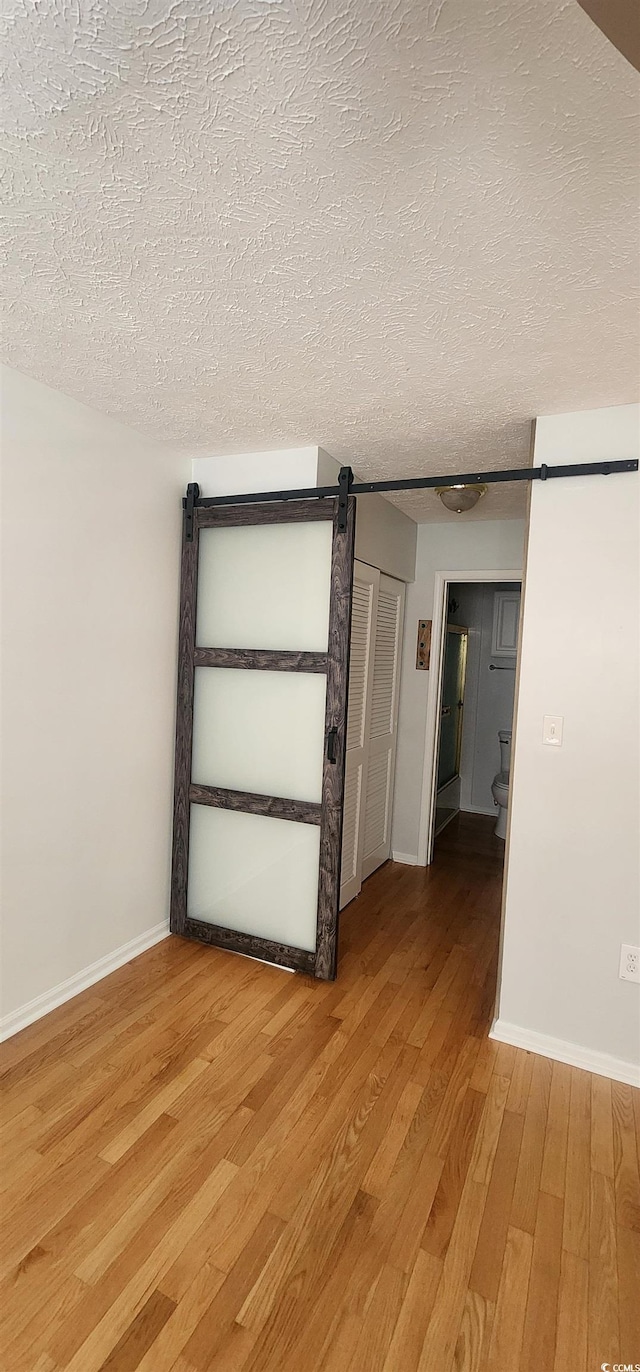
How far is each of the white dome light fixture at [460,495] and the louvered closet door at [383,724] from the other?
71 cm

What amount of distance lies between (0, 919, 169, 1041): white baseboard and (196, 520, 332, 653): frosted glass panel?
1467 mm

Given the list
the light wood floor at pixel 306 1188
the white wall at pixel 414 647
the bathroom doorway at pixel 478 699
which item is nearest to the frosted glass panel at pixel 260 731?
the light wood floor at pixel 306 1188

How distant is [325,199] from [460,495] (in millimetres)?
1992

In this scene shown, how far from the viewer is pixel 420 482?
8.60ft

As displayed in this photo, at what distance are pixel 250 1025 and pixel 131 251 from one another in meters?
2.57

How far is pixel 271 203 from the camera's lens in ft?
4.20

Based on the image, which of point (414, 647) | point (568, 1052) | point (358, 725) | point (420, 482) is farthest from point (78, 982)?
point (414, 647)

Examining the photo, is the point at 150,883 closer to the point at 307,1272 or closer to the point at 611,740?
the point at 307,1272

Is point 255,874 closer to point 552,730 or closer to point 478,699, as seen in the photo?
point 552,730

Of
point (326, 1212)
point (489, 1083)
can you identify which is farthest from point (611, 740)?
point (326, 1212)

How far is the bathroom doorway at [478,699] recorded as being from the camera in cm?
552

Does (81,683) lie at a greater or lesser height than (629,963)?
greater

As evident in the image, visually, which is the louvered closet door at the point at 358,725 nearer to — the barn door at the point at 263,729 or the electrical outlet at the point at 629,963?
the barn door at the point at 263,729

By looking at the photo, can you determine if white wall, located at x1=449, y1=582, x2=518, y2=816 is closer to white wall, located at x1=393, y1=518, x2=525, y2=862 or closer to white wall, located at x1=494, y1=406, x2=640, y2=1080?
white wall, located at x1=393, y1=518, x2=525, y2=862
